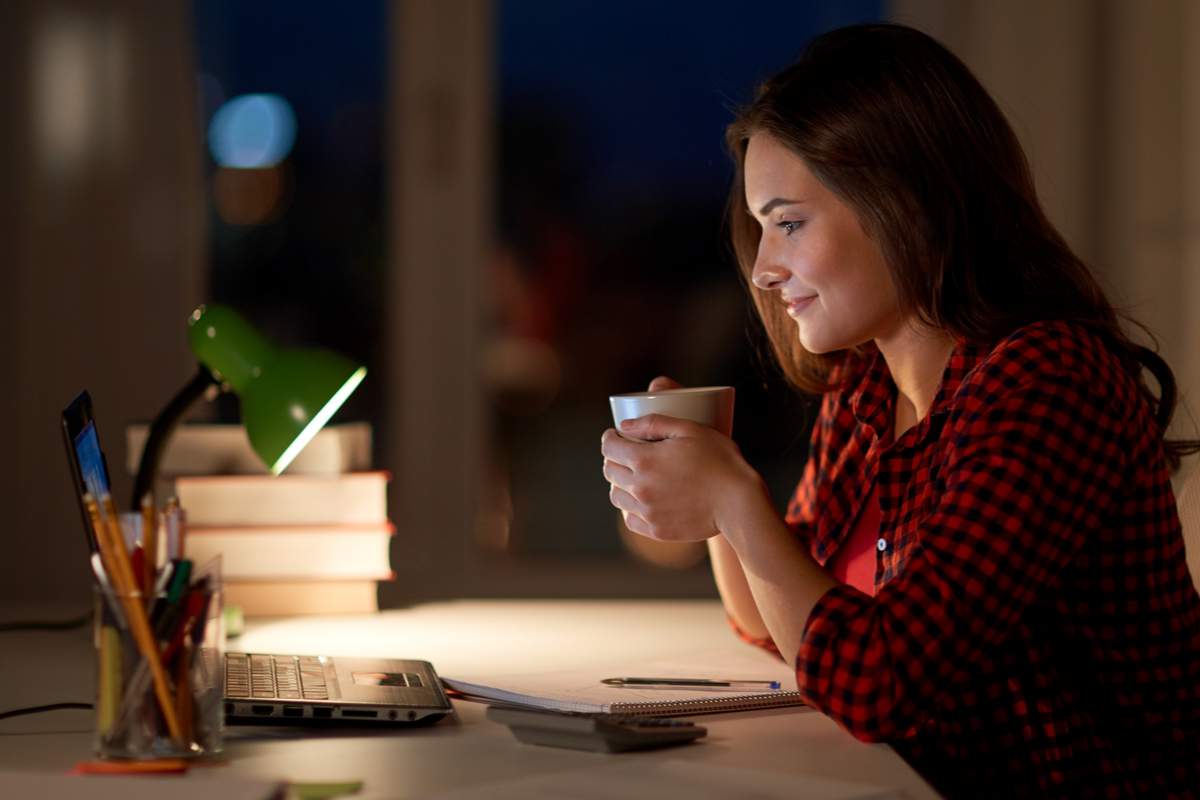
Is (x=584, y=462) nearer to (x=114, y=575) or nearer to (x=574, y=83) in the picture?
(x=574, y=83)

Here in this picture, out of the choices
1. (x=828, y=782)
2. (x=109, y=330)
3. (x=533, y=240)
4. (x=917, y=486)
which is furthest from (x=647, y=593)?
(x=828, y=782)

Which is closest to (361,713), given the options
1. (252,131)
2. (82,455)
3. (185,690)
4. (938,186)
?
(185,690)

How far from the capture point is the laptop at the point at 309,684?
42.8 inches

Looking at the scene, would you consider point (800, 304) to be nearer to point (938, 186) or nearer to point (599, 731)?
point (938, 186)

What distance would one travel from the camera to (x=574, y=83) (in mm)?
3994

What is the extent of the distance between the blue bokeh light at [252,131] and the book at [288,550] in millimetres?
1950

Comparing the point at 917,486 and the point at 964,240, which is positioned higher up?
the point at 964,240

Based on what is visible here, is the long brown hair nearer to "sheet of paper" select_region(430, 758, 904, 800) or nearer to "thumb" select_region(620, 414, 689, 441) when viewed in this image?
→ "thumb" select_region(620, 414, 689, 441)

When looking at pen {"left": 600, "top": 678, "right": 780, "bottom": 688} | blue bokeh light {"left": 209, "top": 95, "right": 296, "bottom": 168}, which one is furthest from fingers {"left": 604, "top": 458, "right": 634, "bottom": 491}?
blue bokeh light {"left": 209, "top": 95, "right": 296, "bottom": 168}

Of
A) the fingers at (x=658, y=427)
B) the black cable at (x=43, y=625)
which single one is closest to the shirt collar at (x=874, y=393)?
the fingers at (x=658, y=427)

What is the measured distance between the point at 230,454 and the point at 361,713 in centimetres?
83

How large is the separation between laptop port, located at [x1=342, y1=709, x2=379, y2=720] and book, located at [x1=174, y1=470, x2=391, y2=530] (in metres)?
0.73

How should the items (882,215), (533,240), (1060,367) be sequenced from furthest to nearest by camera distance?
(533,240)
(882,215)
(1060,367)

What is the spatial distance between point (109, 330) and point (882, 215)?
91.1 inches
